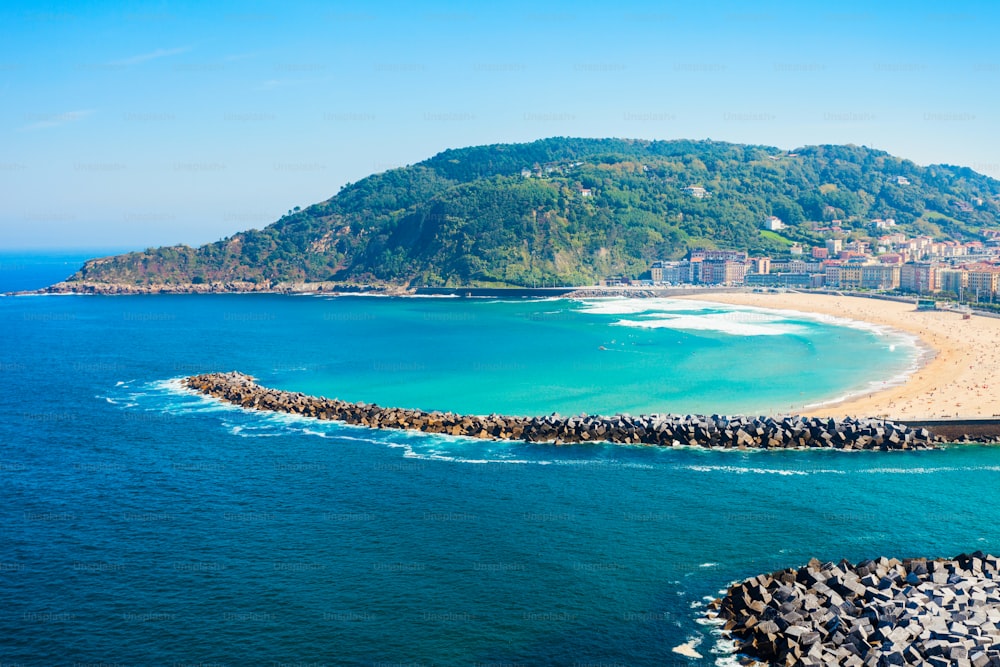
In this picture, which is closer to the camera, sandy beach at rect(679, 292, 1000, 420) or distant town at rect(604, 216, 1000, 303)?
sandy beach at rect(679, 292, 1000, 420)

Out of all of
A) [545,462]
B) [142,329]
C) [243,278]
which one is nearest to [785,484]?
Result: [545,462]

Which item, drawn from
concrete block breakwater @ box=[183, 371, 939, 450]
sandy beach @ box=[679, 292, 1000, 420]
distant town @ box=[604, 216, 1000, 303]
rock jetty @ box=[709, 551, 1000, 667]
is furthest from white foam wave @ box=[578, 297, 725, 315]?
rock jetty @ box=[709, 551, 1000, 667]

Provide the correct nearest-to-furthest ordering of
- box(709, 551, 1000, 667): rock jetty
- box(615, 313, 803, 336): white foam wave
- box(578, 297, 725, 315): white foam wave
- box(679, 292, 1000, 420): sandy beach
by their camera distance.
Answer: box(709, 551, 1000, 667): rock jetty, box(679, 292, 1000, 420): sandy beach, box(615, 313, 803, 336): white foam wave, box(578, 297, 725, 315): white foam wave

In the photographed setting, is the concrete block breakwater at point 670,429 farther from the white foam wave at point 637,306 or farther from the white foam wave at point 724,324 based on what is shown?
the white foam wave at point 637,306

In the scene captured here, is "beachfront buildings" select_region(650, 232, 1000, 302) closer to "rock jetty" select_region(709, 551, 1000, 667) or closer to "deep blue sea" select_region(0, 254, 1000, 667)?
"deep blue sea" select_region(0, 254, 1000, 667)

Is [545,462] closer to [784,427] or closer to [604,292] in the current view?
[784,427]

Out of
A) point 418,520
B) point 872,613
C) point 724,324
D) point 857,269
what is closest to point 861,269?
point 857,269

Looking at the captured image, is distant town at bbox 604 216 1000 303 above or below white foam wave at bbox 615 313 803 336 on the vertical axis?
above
